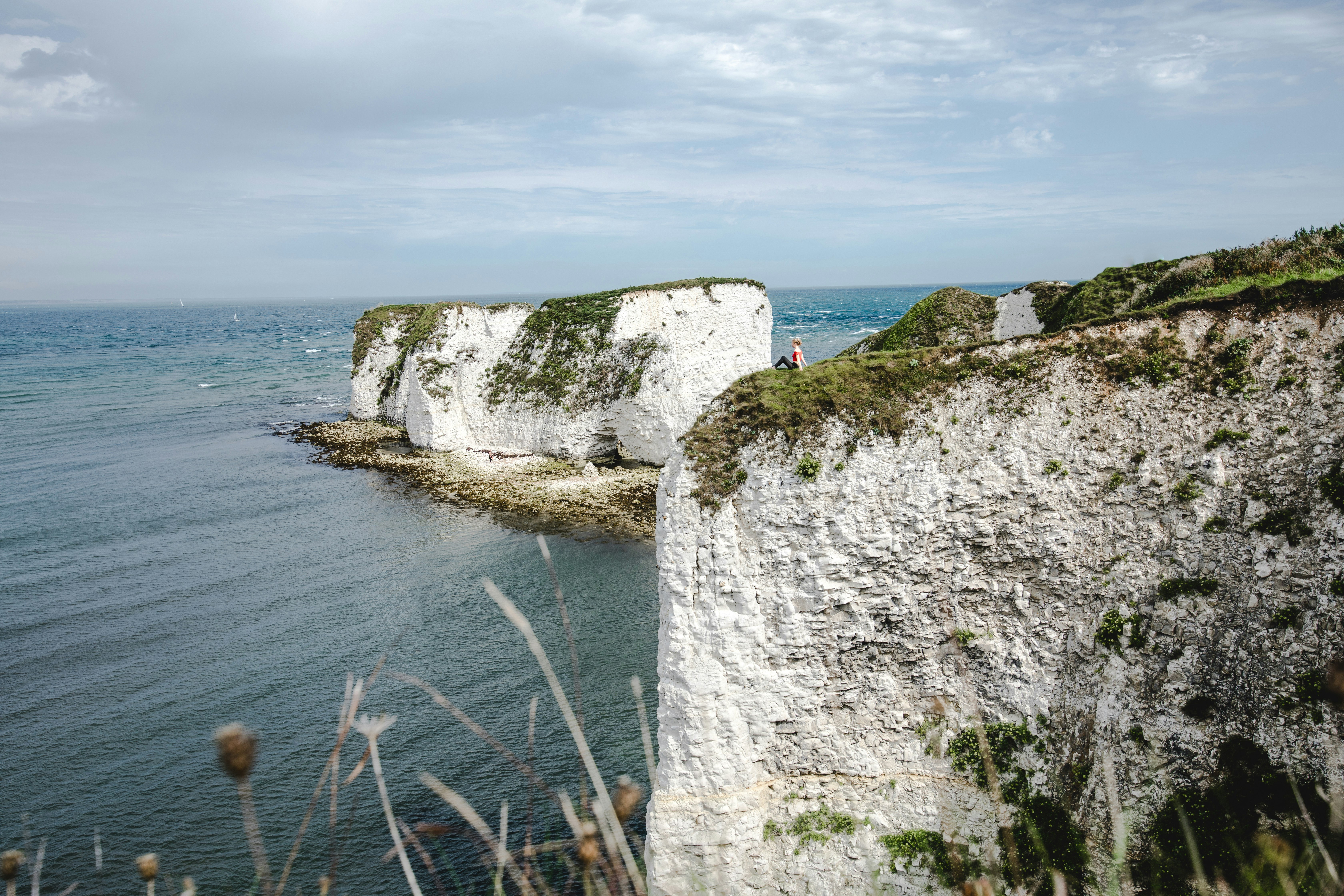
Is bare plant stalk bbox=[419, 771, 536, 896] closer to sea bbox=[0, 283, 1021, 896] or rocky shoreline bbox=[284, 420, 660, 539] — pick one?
sea bbox=[0, 283, 1021, 896]

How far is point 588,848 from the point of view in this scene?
345cm

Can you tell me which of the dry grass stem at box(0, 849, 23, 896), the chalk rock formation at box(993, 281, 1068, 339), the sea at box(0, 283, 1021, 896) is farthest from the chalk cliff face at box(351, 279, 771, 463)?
the dry grass stem at box(0, 849, 23, 896)

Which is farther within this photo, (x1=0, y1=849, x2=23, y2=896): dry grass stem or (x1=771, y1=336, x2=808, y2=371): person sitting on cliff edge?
(x1=771, y1=336, x2=808, y2=371): person sitting on cliff edge

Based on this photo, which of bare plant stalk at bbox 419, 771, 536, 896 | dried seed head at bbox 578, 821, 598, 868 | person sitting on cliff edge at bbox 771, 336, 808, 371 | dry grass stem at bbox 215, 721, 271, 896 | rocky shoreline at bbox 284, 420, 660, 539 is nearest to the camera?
dry grass stem at bbox 215, 721, 271, 896

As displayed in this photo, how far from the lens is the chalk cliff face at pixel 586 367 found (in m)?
38.0

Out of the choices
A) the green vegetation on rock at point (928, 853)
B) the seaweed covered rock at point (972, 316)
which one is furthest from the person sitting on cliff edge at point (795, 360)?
the green vegetation on rock at point (928, 853)

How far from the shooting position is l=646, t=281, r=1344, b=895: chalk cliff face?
10.7 metres

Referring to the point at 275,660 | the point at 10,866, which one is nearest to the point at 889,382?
the point at 10,866

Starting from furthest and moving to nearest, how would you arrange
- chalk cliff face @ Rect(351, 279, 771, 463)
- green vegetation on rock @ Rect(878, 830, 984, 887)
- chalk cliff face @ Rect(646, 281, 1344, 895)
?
chalk cliff face @ Rect(351, 279, 771, 463) → green vegetation on rock @ Rect(878, 830, 984, 887) → chalk cliff face @ Rect(646, 281, 1344, 895)

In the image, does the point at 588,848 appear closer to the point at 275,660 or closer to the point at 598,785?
the point at 598,785

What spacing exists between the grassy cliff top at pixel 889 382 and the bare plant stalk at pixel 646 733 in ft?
13.2

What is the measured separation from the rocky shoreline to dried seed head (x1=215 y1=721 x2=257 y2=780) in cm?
2679

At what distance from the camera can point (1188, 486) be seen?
1105 cm

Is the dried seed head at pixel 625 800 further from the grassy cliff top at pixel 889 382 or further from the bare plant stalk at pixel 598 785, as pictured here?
the grassy cliff top at pixel 889 382
